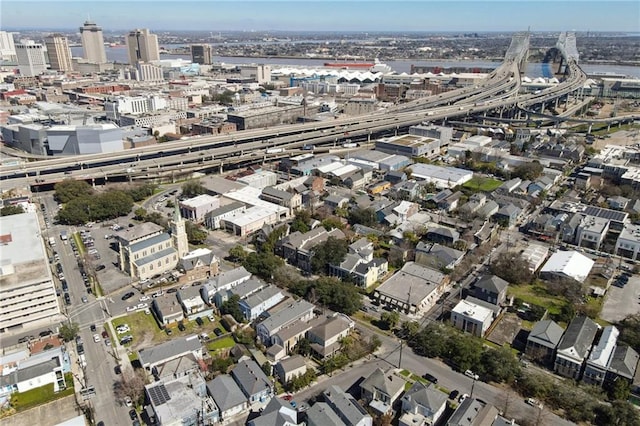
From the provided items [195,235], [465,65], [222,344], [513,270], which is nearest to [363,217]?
[513,270]

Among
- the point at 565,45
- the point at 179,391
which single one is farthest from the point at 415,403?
the point at 565,45

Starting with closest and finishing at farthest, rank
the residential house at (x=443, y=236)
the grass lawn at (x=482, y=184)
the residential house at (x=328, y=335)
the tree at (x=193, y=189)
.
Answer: the residential house at (x=328, y=335)
the residential house at (x=443, y=236)
the tree at (x=193, y=189)
the grass lawn at (x=482, y=184)

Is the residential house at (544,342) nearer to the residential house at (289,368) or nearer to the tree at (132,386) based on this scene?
the residential house at (289,368)

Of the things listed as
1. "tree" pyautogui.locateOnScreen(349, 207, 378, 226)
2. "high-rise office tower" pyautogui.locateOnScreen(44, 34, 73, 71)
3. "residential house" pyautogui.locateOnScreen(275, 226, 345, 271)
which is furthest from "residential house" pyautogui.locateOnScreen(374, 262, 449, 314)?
"high-rise office tower" pyautogui.locateOnScreen(44, 34, 73, 71)

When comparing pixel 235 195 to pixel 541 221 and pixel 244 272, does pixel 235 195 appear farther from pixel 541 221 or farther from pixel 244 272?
pixel 541 221

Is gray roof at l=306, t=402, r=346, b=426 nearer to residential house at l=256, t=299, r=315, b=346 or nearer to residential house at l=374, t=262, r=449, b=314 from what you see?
residential house at l=256, t=299, r=315, b=346

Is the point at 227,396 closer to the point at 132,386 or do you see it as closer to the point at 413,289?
the point at 132,386

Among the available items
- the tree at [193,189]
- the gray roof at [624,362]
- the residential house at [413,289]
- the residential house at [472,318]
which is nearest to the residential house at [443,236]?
the residential house at [413,289]
